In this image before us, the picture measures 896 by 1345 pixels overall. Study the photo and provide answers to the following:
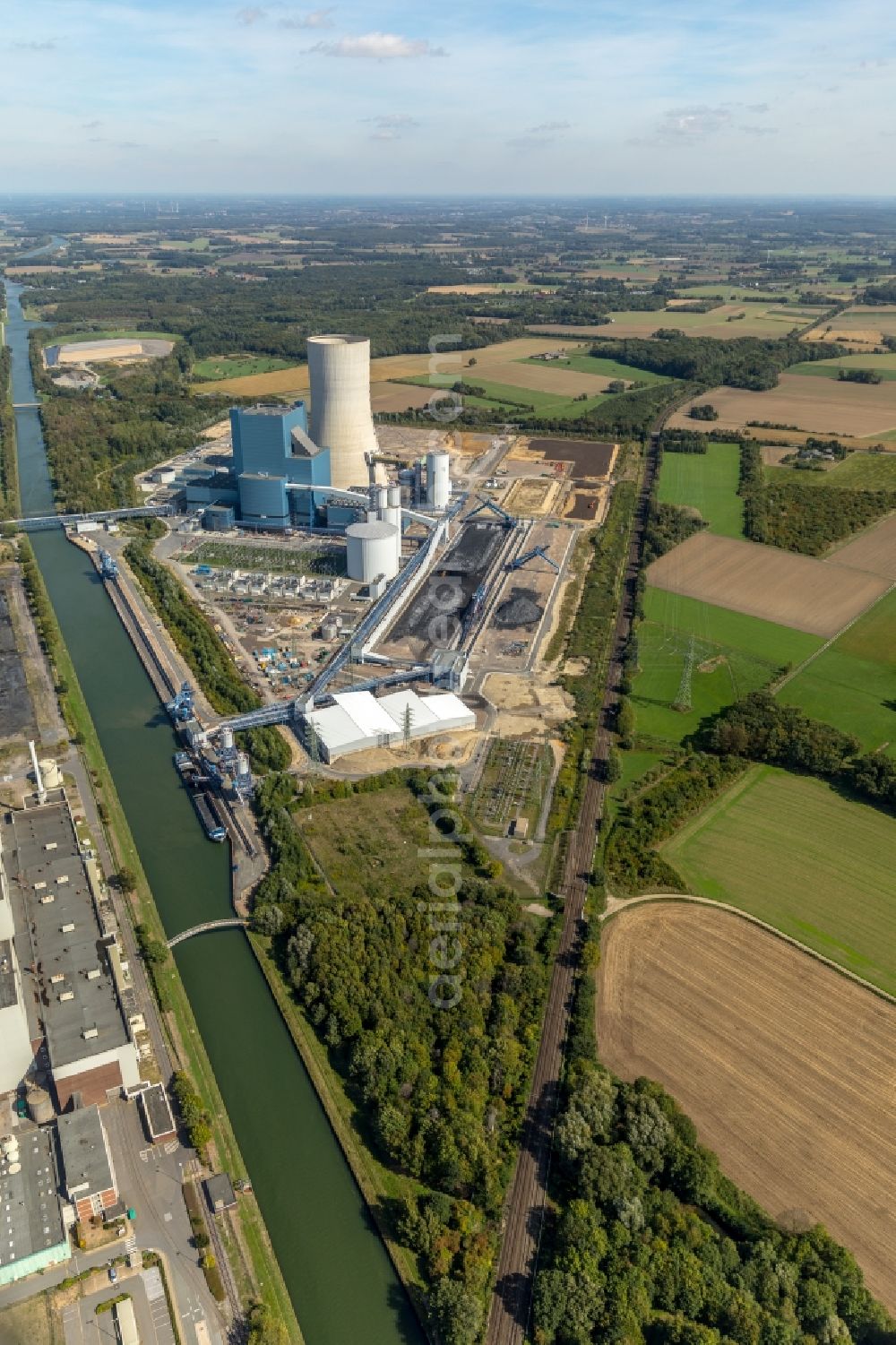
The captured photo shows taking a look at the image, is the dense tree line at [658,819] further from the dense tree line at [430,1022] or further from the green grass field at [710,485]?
the green grass field at [710,485]

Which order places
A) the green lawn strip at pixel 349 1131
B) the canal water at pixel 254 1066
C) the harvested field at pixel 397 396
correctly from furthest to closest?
the harvested field at pixel 397 396
the green lawn strip at pixel 349 1131
the canal water at pixel 254 1066

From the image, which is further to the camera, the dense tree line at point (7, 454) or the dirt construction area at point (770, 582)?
the dense tree line at point (7, 454)

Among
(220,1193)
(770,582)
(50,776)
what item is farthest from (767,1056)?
(770,582)

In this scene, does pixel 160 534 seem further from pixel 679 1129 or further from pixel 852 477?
pixel 852 477

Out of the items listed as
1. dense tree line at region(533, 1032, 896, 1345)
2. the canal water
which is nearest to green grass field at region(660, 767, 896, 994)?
dense tree line at region(533, 1032, 896, 1345)

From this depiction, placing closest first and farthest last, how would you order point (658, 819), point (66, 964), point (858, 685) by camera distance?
point (66, 964) < point (658, 819) < point (858, 685)

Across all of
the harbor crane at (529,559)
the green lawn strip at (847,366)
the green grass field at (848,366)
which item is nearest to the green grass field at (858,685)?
the harbor crane at (529,559)

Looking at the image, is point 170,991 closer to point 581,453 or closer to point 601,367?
point 581,453
